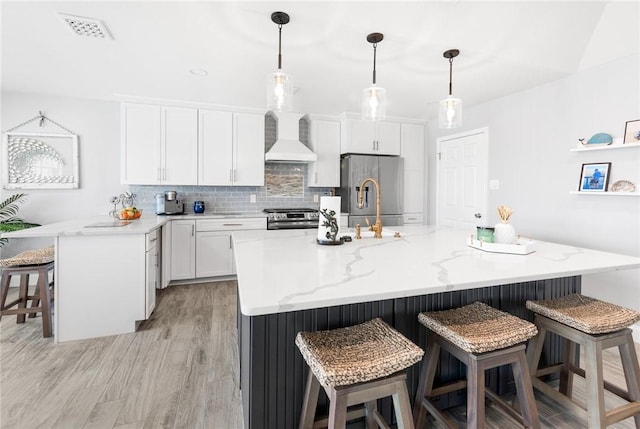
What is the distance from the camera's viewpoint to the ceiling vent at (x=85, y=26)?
7.07ft

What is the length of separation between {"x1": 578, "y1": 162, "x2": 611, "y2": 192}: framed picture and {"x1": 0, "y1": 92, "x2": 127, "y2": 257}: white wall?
5.12 metres

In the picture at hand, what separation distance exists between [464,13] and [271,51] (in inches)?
56.8

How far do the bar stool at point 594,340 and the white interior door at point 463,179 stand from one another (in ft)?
8.40

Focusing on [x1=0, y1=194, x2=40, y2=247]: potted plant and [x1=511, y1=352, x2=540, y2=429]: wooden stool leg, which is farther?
[x1=0, y1=194, x2=40, y2=247]: potted plant

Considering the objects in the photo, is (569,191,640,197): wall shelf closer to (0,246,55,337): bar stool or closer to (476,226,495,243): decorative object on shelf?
(476,226,495,243): decorative object on shelf

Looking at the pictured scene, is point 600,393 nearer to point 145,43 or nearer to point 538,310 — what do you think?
point 538,310

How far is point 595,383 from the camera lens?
1.40m

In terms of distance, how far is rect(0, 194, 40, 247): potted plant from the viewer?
11.6 ft

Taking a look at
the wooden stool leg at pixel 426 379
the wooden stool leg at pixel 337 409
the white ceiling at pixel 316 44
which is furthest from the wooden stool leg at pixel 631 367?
the white ceiling at pixel 316 44

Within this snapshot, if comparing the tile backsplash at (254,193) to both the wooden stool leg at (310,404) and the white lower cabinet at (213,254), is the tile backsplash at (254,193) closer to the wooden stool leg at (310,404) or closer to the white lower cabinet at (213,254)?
the white lower cabinet at (213,254)

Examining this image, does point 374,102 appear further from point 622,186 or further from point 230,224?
point 230,224

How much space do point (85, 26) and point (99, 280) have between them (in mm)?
1883

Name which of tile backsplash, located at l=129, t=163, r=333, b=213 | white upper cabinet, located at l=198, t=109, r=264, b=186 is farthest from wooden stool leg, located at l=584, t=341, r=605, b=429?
tile backsplash, located at l=129, t=163, r=333, b=213

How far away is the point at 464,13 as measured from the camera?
2162mm
